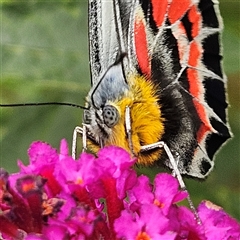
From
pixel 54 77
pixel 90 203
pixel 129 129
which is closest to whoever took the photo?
pixel 90 203

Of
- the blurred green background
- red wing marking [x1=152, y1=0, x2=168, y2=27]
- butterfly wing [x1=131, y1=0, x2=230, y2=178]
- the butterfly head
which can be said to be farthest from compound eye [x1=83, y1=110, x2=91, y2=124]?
the blurred green background

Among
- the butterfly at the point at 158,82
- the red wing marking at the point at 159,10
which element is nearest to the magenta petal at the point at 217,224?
the butterfly at the point at 158,82

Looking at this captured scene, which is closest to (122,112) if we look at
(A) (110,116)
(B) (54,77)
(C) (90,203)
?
(A) (110,116)

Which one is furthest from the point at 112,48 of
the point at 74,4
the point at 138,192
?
the point at 74,4

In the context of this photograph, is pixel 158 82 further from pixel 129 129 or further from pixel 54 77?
pixel 54 77

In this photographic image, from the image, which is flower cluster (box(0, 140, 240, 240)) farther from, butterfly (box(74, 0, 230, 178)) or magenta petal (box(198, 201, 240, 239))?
butterfly (box(74, 0, 230, 178))

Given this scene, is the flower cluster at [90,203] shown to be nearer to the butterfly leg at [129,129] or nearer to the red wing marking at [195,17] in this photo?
the butterfly leg at [129,129]
